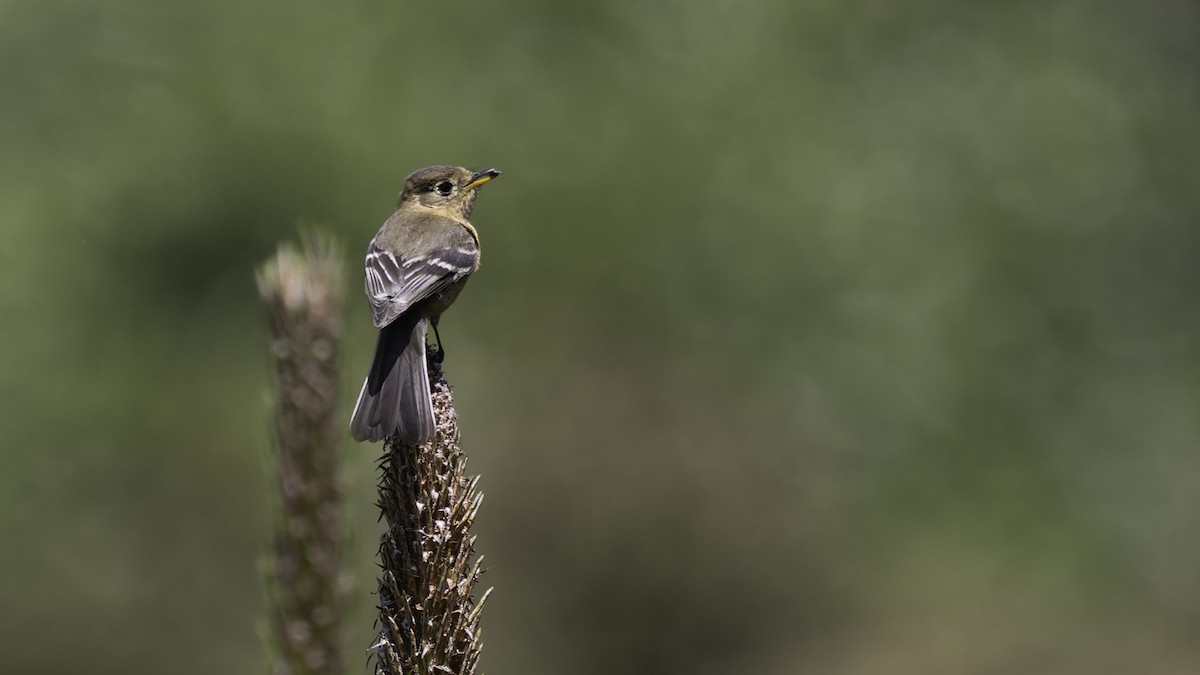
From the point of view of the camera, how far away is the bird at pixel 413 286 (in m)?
4.21

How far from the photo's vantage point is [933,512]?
14727 mm

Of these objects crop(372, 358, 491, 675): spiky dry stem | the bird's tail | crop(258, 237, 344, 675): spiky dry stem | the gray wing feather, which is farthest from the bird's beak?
crop(258, 237, 344, 675): spiky dry stem

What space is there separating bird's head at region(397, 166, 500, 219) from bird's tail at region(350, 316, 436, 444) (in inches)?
76.7

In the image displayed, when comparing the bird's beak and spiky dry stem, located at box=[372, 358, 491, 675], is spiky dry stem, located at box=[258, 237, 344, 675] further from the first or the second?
the bird's beak

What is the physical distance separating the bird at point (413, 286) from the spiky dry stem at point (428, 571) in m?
0.17

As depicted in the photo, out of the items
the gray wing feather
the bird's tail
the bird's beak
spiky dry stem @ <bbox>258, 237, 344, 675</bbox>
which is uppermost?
the bird's beak

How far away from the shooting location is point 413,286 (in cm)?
590

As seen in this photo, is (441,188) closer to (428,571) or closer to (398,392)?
(398,392)

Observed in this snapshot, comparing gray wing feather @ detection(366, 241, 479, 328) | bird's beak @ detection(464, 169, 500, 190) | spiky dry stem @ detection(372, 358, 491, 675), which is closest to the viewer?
spiky dry stem @ detection(372, 358, 491, 675)

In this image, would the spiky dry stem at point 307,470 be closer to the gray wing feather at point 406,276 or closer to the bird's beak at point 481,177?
the gray wing feather at point 406,276

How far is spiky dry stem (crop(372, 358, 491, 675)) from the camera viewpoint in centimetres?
311

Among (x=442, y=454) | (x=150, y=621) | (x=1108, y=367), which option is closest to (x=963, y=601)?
(x=1108, y=367)

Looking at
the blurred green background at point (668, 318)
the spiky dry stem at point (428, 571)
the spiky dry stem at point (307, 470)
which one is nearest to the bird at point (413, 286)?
the spiky dry stem at point (428, 571)

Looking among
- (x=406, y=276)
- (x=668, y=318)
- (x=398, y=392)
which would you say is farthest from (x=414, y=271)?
(x=668, y=318)
